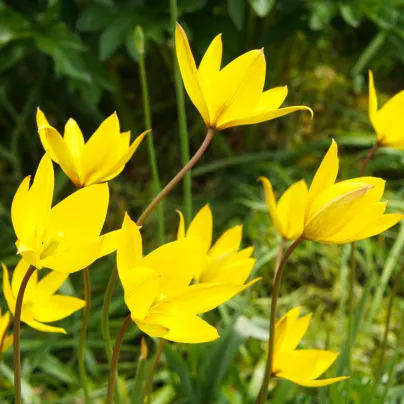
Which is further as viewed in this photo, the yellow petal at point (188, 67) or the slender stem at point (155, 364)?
the slender stem at point (155, 364)

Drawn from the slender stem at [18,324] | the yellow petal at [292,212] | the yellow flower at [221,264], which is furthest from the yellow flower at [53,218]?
the yellow petal at [292,212]

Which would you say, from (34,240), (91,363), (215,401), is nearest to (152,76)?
(91,363)

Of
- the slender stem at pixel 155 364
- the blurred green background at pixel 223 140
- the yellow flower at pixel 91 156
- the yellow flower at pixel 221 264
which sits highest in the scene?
the yellow flower at pixel 91 156

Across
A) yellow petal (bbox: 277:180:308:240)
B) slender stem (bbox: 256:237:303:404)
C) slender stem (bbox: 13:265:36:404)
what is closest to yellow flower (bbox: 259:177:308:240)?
yellow petal (bbox: 277:180:308:240)

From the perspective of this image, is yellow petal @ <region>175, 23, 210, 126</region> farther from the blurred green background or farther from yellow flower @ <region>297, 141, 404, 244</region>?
the blurred green background

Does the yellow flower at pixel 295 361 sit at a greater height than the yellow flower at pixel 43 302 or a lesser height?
lesser

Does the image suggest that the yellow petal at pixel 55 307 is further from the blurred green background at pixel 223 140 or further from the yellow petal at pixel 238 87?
the blurred green background at pixel 223 140

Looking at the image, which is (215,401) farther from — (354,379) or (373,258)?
(373,258)
